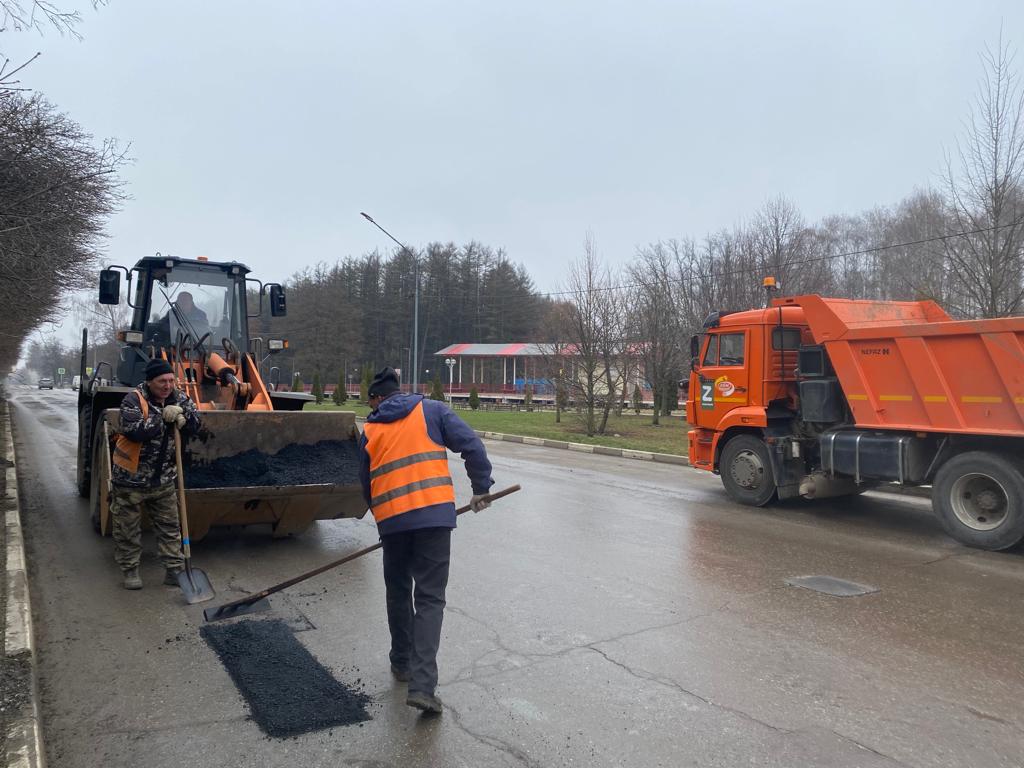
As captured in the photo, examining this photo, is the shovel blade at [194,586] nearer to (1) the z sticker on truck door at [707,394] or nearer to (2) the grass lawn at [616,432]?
(1) the z sticker on truck door at [707,394]

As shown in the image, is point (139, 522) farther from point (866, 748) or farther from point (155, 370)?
point (866, 748)

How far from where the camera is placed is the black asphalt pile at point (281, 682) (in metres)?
3.47

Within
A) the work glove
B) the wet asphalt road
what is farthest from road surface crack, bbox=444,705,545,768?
the work glove

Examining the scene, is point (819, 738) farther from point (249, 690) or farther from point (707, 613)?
point (249, 690)

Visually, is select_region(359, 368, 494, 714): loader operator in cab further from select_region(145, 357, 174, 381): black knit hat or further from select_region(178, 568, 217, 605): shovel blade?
select_region(145, 357, 174, 381): black knit hat

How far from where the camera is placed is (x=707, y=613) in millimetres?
5180

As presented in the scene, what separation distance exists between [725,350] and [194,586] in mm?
7809

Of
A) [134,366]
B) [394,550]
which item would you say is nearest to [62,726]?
[394,550]

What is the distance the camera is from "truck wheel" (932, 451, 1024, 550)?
23.5 feet

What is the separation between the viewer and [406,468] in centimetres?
370

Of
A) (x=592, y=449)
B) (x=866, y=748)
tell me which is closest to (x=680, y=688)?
(x=866, y=748)

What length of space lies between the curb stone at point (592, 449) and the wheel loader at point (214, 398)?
30.6 ft

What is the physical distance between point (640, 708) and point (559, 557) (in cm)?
316

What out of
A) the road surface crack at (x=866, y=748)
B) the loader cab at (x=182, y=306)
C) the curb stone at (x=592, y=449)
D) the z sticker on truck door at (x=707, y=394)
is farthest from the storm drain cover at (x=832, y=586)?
the curb stone at (x=592, y=449)
